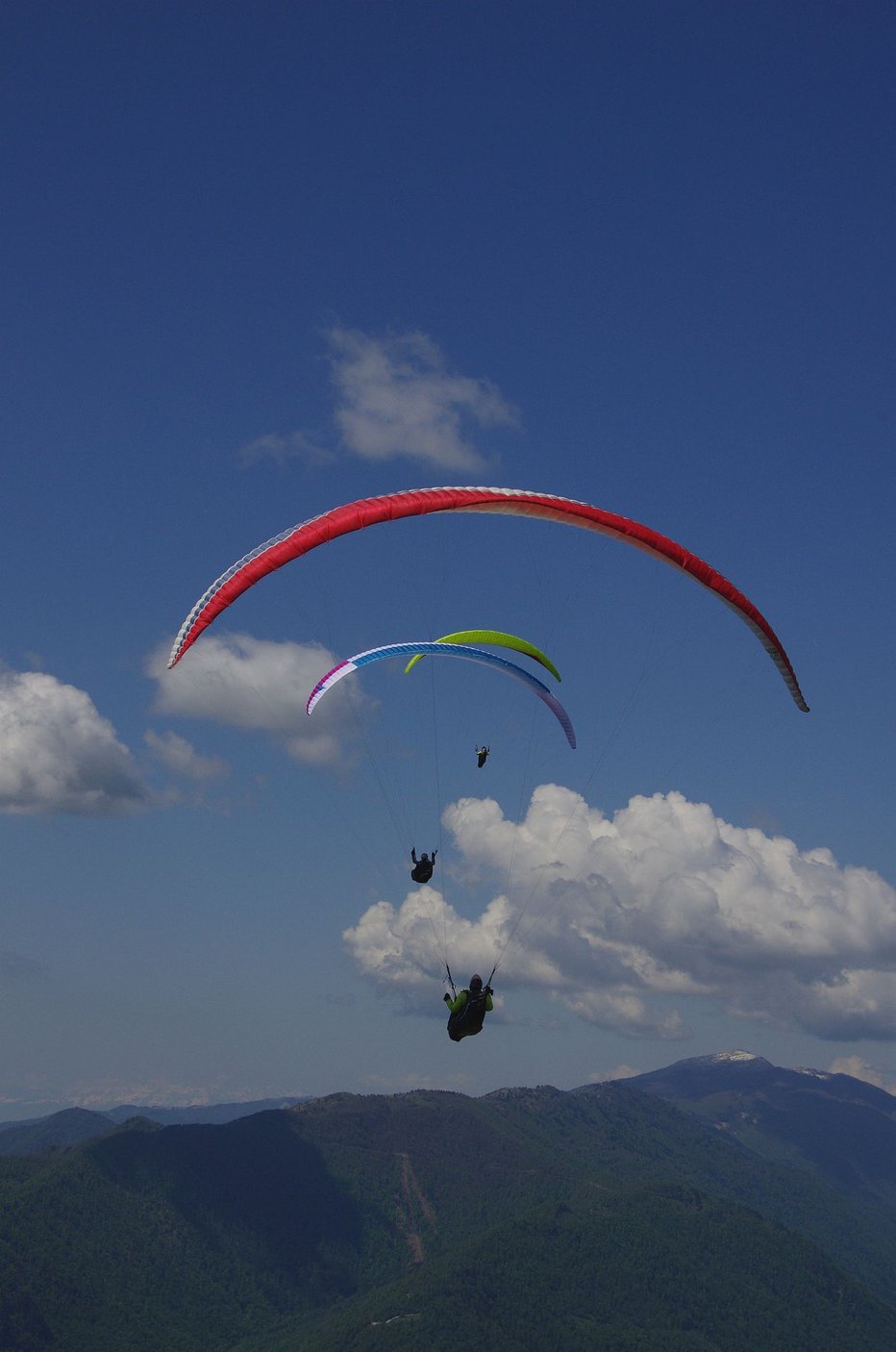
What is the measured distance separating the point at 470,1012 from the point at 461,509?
15.3 metres

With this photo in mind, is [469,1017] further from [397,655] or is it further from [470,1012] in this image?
[397,655]

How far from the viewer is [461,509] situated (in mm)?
29812

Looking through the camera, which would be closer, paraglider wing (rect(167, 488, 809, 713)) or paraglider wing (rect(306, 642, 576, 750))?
paraglider wing (rect(167, 488, 809, 713))

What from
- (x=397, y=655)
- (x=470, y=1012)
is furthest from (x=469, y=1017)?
(x=397, y=655)

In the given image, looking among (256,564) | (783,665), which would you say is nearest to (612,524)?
(783,665)

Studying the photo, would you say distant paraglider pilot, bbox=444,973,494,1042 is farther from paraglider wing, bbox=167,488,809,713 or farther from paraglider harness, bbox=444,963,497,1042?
paraglider wing, bbox=167,488,809,713

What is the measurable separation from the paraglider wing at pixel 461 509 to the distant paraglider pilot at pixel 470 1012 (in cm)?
1388

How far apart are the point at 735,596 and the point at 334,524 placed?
492 inches

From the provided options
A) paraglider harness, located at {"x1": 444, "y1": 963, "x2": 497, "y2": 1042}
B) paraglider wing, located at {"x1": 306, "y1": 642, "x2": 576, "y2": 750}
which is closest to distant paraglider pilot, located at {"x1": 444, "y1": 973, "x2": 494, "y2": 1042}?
paraglider harness, located at {"x1": 444, "y1": 963, "x2": 497, "y2": 1042}

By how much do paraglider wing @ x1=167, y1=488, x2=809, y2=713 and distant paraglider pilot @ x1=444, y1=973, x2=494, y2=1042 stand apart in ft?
45.5

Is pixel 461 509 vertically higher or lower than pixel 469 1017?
higher

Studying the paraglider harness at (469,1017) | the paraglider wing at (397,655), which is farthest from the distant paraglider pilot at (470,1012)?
the paraglider wing at (397,655)

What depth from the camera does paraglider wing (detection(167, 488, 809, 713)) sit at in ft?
90.6

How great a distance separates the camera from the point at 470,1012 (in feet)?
106
